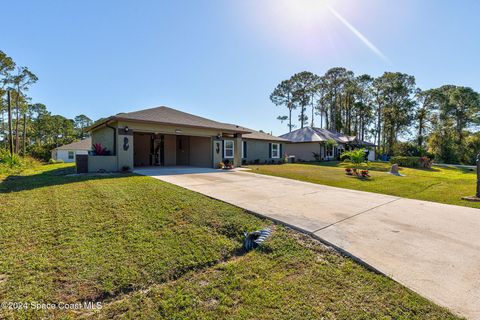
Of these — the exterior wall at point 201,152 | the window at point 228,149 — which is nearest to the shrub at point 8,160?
the exterior wall at point 201,152

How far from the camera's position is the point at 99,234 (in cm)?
389

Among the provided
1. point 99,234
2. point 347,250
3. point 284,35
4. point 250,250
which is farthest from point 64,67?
point 347,250

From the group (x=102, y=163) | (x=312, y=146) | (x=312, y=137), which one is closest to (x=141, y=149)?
(x=102, y=163)

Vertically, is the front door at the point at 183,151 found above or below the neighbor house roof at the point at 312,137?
below

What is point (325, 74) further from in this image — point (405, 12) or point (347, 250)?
point (347, 250)

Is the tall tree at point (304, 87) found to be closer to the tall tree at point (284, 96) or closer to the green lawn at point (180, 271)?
the tall tree at point (284, 96)

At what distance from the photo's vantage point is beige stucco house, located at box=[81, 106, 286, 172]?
435 inches

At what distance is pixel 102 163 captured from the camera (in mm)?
10797

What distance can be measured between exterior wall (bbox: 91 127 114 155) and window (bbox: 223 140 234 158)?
6.64m

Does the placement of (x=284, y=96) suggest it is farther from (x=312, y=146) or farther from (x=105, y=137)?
(x=105, y=137)

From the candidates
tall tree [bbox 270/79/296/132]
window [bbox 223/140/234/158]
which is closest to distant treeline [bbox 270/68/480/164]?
tall tree [bbox 270/79/296/132]

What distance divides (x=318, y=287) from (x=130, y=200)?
481cm

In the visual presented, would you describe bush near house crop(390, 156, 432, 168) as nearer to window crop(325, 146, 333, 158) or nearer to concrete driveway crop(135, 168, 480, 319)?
window crop(325, 146, 333, 158)

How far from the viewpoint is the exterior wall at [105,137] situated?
12594 mm
